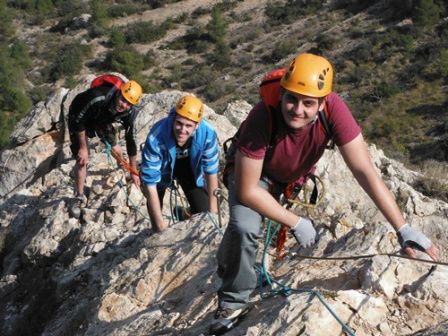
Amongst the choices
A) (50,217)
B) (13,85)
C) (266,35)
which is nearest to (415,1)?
(266,35)

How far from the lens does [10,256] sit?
8.40 metres

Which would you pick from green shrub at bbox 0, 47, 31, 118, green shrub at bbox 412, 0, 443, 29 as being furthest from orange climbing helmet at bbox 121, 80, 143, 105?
green shrub at bbox 412, 0, 443, 29

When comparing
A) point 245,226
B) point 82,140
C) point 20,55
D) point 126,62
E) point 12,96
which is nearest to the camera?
point 245,226

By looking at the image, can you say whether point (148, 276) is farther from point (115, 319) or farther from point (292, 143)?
point (292, 143)

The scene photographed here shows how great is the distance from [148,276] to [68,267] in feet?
6.36

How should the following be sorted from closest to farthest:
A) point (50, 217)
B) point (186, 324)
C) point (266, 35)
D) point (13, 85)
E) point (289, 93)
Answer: point (289, 93)
point (186, 324)
point (50, 217)
point (13, 85)
point (266, 35)

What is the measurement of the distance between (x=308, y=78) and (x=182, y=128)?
2.48m

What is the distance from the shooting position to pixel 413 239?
10.7ft

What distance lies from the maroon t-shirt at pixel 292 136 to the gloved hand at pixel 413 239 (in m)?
0.67

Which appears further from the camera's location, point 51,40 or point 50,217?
point 51,40

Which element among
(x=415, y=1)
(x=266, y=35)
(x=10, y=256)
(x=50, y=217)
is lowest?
(x=266, y=35)

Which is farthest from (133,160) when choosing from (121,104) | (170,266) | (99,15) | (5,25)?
(5,25)

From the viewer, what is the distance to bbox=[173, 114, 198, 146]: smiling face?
5.47 meters

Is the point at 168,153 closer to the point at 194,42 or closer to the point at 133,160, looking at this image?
the point at 133,160
